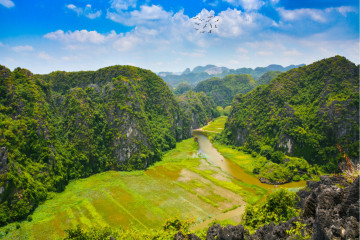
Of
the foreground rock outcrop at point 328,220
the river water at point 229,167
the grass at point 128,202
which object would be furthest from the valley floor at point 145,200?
the foreground rock outcrop at point 328,220

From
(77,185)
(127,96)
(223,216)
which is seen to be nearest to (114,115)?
(127,96)

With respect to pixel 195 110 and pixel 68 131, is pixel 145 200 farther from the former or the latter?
pixel 195 110

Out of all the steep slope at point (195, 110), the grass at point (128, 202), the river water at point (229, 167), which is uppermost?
the steep slope at point (195, 110)

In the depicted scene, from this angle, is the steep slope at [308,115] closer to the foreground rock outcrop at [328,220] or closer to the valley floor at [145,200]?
the valley floor at [145,200]

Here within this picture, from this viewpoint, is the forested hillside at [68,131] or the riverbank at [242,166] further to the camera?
the riverbank at [242,166]

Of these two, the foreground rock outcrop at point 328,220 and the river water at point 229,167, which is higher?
the foreground rock outcrop at point 328,220

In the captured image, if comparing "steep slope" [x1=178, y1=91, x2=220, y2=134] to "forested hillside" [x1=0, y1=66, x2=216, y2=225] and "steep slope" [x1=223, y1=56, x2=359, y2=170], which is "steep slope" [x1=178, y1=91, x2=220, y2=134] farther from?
"steep slope" [x1=223, y1=56, x2=359, y2=170]

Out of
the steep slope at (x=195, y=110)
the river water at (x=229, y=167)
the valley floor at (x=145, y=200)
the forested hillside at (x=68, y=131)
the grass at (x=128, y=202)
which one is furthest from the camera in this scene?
the steep slope at (x=195, y=110)

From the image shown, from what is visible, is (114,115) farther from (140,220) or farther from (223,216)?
(223,216)
